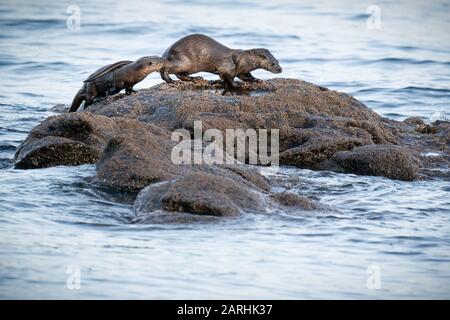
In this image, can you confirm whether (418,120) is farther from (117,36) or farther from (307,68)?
(117,36)

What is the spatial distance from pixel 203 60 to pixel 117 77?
0.99 meters

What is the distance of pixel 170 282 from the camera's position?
19.9 ft

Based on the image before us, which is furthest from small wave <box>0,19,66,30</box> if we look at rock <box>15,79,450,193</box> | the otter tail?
rock <box>15,79,450,193</box>

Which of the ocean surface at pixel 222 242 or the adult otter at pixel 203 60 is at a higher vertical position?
the adult otter at pixel 203 60

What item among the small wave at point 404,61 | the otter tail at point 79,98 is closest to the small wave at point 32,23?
the small wave at point 404,61

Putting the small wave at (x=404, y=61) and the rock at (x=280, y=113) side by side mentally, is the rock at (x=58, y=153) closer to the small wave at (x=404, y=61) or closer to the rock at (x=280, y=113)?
the rock at (x=280, y=113)

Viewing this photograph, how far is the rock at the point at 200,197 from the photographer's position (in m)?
7.03

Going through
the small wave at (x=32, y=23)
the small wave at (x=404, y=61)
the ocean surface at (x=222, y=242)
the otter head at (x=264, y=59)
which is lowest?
the small wave at (x=404, y=61)

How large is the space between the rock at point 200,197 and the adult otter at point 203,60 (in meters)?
3.30

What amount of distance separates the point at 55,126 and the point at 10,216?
1537mm

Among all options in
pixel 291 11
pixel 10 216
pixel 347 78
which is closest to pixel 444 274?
pixel 10 216

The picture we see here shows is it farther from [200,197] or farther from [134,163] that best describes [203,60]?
[200,197]

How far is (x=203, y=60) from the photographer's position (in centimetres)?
1055

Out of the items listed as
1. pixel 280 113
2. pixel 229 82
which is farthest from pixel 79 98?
pixel 280 113
